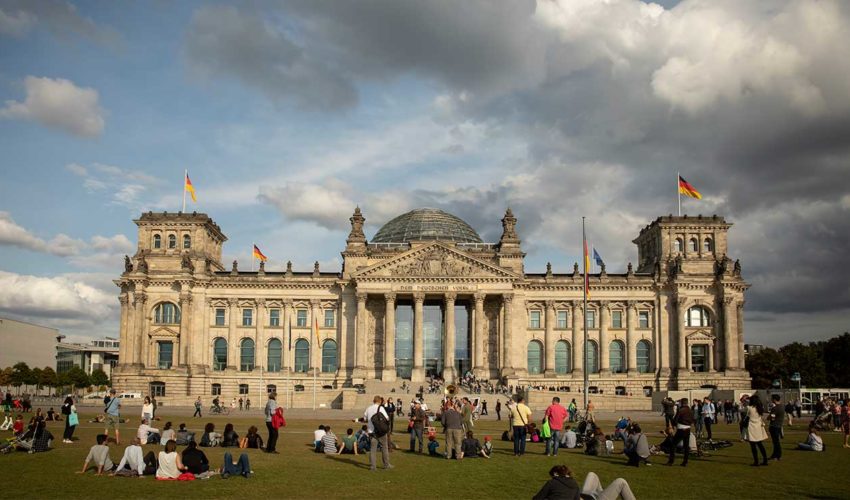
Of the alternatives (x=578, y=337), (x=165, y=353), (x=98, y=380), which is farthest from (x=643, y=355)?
(x=98, y=380)

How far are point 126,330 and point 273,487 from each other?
253ft

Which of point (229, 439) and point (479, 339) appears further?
point (479, 339)

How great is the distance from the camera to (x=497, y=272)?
93188mm

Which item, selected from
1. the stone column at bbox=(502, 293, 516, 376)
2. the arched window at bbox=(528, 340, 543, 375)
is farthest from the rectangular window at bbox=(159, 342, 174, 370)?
the arched window at bbox=(528, 340, 543, 375)

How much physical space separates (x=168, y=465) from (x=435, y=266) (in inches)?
2746

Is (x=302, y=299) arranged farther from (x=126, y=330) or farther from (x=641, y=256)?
(x=641, y=256)

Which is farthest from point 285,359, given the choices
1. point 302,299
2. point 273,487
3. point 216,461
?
point 273,487

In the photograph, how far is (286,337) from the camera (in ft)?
317

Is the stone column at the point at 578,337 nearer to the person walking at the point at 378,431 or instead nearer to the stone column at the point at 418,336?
the stone column at the point at 418,336

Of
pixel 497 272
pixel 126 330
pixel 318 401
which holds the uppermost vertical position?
pixel 497 272

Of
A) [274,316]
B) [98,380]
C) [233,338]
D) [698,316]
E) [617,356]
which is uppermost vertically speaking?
[274,316]

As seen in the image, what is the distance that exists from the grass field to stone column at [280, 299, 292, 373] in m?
61.8

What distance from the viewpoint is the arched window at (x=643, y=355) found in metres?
97.8

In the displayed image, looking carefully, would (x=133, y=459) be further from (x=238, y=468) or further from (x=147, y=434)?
(x=147, y=434)
